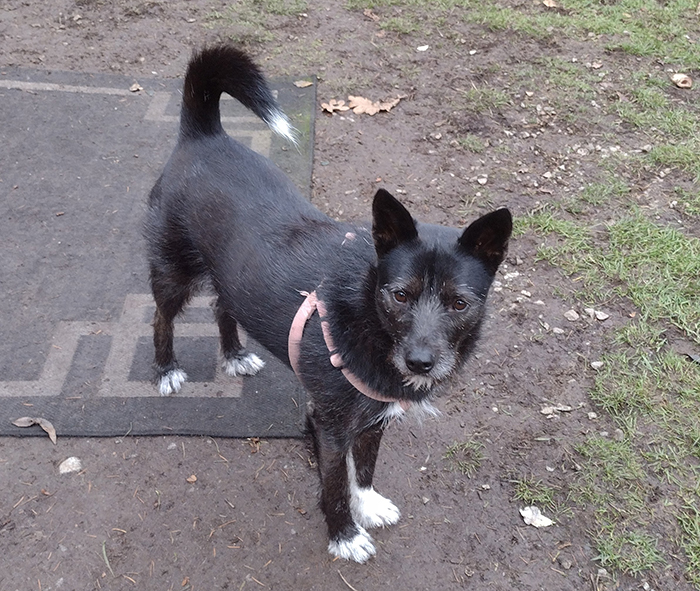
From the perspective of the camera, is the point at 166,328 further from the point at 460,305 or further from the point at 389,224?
the point at 460,305

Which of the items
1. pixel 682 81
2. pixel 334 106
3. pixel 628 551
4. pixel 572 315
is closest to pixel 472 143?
pixel 334 106

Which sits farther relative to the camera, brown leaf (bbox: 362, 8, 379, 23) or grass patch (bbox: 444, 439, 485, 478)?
brown leaf (bbox: 362, 8, 379, 23)

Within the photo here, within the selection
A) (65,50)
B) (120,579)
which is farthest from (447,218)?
(65,50)

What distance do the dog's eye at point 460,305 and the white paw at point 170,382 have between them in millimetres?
2077

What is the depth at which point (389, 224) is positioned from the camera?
2320 millimetres

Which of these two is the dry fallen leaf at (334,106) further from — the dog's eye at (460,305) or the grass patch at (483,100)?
the dog's eye at (460,305)

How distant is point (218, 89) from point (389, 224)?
1.46 meters

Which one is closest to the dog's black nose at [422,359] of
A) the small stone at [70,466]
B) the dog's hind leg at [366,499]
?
the dog's hind leg at [366,499]

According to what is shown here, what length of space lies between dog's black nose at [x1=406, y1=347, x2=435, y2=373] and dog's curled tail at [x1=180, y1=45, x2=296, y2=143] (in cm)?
152

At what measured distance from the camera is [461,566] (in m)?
2.98

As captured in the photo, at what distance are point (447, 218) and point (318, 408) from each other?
8.64ft

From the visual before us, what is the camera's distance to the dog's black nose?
7.30ft

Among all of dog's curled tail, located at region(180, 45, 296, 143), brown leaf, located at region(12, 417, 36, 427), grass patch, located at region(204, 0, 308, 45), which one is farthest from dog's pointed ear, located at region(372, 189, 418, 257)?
grass patch, located at region(204, 0, 308, 45)

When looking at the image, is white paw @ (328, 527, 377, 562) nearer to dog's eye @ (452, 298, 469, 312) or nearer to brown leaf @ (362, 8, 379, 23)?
dog's eye @ (452, 298, 469, 312)
